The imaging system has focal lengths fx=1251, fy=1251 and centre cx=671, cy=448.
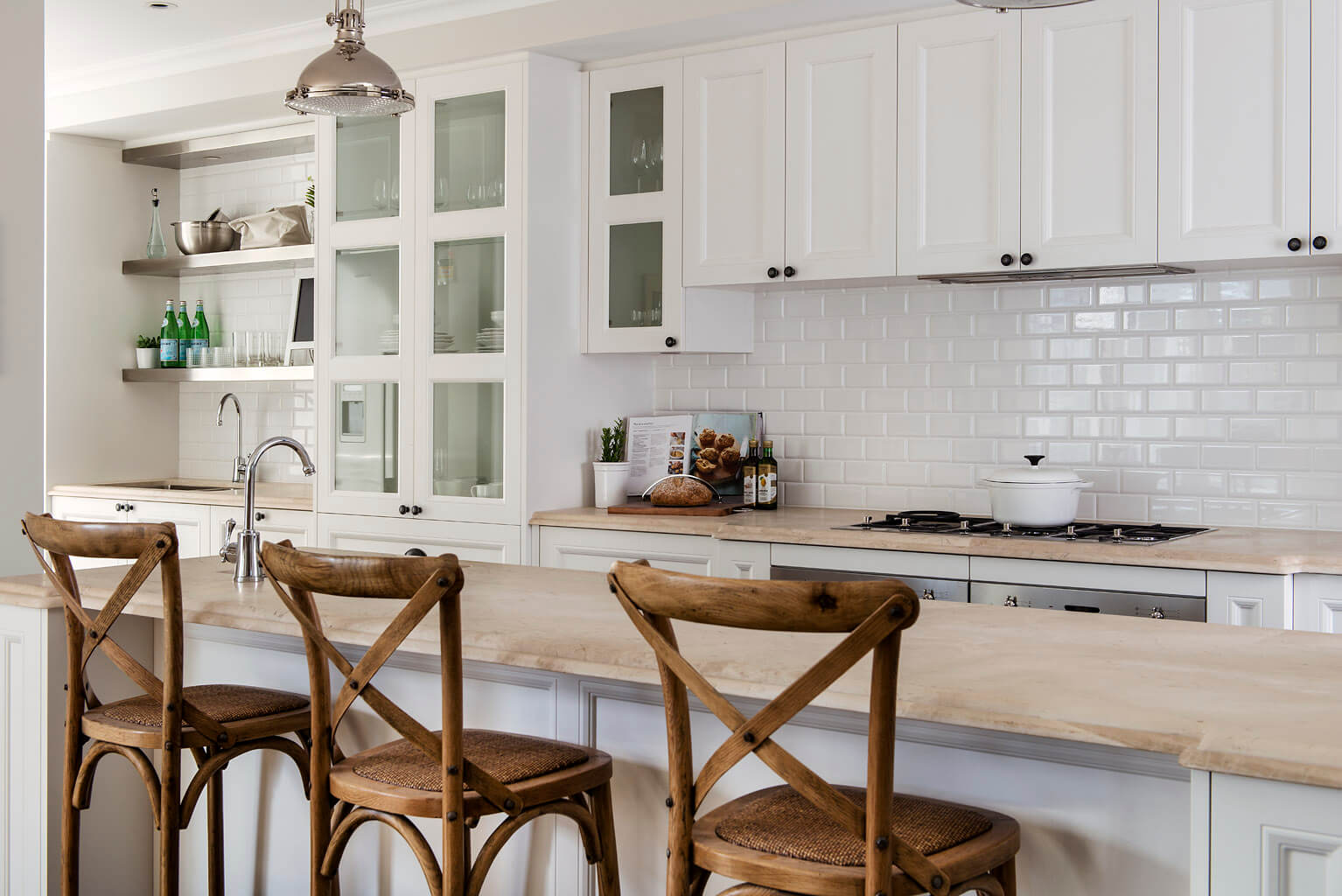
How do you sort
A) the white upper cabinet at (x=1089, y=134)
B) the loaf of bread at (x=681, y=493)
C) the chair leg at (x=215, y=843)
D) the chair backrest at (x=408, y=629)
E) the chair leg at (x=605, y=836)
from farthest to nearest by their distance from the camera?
the loaf of bread at (x=681, y=493) → the white upper cabinet at (x=1089, y=134) → the chair leg at (x=215, y=843) → the chair leg at (x=605, y=836) → the chair backrest at (x=408, y=629)

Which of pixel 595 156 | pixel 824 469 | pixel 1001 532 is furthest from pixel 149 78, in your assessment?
pixel 1001 532

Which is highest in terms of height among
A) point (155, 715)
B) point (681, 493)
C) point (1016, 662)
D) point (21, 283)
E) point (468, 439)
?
point (21, 283)

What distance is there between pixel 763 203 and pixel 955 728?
2.62m

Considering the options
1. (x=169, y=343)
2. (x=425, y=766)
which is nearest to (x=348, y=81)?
(x=425, y=766)

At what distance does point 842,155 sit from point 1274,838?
2964 millimetres

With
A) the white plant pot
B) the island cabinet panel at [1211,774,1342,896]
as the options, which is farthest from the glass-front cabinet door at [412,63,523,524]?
the island cabinet panel at [1211,774,1342,896]

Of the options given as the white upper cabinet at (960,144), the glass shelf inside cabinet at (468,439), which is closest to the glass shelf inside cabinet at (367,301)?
the glass shelf inside cabinet at (468,439)

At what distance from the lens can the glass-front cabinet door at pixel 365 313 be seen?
4.59 metres

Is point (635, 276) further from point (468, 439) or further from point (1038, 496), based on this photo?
point (1038, 496)

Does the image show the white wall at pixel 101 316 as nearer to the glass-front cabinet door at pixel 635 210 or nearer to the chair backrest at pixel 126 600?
the glass-front cabinet door at pixel 635 210

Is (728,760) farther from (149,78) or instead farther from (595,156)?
(149,78)

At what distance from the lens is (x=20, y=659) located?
2686 mm

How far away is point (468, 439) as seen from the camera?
445 cm

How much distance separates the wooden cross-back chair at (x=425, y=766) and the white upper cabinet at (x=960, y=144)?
2.31m
